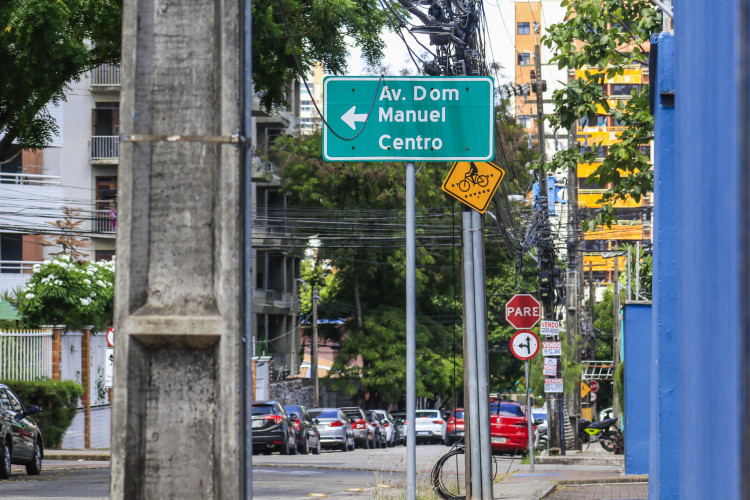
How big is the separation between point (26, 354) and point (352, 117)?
69.9 feet

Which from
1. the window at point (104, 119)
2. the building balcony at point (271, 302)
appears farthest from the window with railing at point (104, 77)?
the building balcony at point (271, 302)

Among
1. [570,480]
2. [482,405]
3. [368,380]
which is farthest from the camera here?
[368,380]

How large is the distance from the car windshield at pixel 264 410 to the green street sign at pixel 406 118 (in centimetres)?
2105

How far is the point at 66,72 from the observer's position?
639 inches

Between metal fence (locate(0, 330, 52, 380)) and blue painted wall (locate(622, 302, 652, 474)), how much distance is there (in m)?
16.3

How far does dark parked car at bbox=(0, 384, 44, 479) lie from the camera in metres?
17.4

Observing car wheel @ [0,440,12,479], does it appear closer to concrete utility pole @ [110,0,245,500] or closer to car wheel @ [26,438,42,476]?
car wheel @ [26,438,42,476]

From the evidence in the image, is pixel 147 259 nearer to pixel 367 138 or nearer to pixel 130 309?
pixel 130 309

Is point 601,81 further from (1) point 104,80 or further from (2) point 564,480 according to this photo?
(1) point 104,80

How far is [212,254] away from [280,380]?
156 feet

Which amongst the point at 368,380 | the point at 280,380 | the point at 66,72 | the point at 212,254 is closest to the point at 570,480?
the point at 66,72

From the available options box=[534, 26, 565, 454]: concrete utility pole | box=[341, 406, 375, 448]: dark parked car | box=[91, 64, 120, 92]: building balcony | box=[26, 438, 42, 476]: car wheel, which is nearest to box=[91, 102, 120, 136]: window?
box=[91, 64, 120, 92]: building balcony

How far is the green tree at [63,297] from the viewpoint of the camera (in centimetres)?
2800

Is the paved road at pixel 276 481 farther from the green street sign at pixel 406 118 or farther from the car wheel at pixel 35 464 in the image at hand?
the green street sign at pixel 406 118
